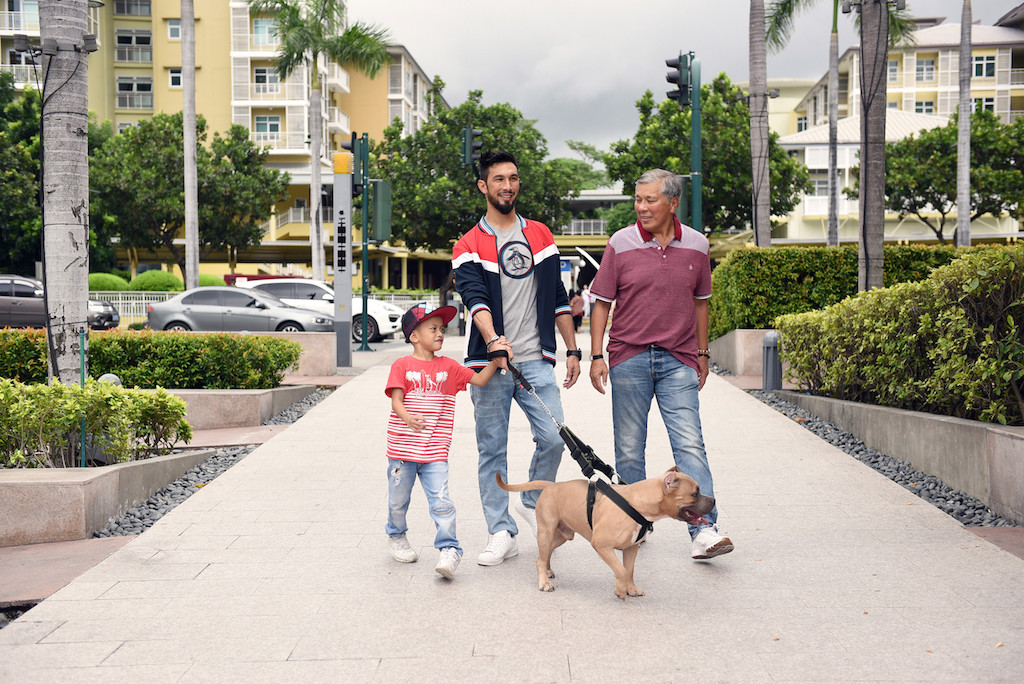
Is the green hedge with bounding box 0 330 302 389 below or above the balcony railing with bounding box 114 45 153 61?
below

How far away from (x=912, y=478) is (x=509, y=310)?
4.05 m

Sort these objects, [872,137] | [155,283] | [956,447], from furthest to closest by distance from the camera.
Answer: [155,283], [872,137], [956,447]

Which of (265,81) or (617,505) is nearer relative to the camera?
(617,505)

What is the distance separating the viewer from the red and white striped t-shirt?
484cm

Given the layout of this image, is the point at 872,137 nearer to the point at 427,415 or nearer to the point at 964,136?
the point at 427,415

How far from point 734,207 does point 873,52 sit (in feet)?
103

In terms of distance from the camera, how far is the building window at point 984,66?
57.5 m

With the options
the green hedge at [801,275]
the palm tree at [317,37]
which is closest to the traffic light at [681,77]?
the green hedge at [801,275]

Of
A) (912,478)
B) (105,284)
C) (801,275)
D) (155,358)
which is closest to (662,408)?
(912,478)

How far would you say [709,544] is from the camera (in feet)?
16.4

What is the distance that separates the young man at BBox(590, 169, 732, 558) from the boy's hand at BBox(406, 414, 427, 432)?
94cm

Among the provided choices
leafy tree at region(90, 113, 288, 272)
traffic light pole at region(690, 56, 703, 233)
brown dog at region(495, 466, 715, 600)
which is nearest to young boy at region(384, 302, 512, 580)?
brown dog at region(495, 466, 715, 600)

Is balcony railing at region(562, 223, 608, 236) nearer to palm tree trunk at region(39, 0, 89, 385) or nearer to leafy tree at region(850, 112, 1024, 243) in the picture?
leafy tree at region(850, 112, 1024, 243)

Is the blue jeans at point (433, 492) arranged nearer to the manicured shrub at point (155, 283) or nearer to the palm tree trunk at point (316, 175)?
the manicured shrub at point (155, 283)
